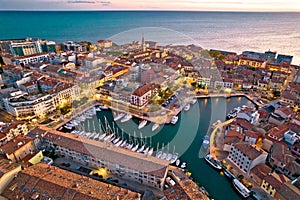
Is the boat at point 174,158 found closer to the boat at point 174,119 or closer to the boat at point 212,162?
the boat at point 212,162

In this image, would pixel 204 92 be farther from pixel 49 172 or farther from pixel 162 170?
pixel 49 172

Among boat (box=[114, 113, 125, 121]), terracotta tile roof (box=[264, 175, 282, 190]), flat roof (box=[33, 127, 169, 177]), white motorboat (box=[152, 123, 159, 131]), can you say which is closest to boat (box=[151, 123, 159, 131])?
white motorboat (box=[152, 123, 159, 131])

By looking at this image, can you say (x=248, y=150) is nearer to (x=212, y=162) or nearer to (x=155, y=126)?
(x=212, y=162)

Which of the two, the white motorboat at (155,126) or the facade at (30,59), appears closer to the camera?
the white motorboat at (155,126)

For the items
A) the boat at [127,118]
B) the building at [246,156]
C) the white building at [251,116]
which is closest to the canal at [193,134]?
the boat at [127,118]

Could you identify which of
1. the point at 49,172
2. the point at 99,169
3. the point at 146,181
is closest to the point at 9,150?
the point at 49,172

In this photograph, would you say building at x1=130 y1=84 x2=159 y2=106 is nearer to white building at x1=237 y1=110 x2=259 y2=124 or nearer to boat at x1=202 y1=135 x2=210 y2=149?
boat at x1=202 y1=135 x2=210 y2=149
